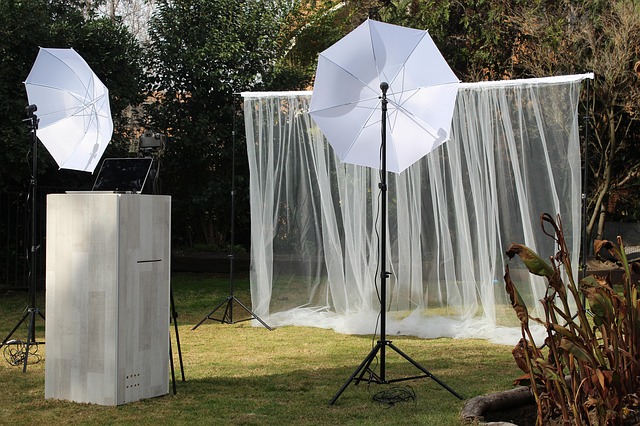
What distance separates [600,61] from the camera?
9945mm

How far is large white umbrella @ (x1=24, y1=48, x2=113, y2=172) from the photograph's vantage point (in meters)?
6.33

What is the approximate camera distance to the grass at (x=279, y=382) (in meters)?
4.26

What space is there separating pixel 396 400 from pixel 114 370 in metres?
1.61

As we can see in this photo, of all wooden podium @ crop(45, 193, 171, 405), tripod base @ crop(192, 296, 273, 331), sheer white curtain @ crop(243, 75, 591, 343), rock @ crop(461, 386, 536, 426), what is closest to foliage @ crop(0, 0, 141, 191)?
tripod base @ crop(192, 296, 273, 331)

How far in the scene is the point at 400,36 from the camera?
538 cm

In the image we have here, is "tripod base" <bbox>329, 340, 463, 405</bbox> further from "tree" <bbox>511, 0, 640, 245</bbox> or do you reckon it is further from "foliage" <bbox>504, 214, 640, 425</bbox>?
"tree" <bbox>511, 0, 640, 245</bbox>

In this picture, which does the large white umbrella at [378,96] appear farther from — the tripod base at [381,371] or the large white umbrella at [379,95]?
the tripod base at [381,371]

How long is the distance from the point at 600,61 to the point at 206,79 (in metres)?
5.11

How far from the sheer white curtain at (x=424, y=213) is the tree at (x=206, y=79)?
10.2 feet

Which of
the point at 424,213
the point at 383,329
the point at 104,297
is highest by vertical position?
the point at 424,213

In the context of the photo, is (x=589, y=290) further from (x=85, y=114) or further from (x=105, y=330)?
(x=85, y=114)

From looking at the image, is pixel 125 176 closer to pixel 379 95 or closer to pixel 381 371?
pixel 379 95

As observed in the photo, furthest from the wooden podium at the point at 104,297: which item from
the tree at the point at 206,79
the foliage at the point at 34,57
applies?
the tree at the point at 206,79

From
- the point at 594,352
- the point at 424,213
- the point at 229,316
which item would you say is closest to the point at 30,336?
the point at 229,316
